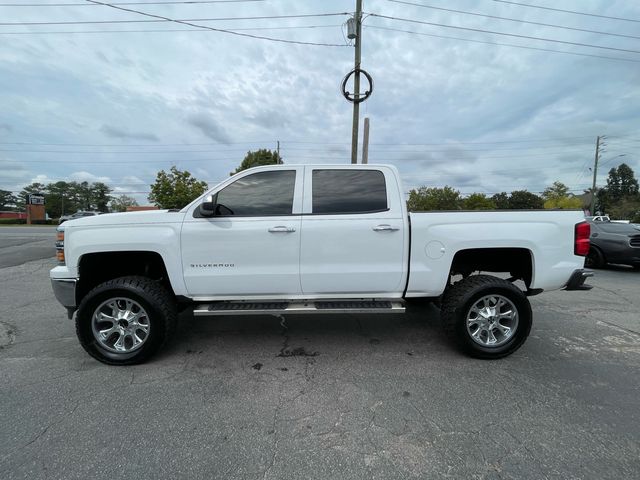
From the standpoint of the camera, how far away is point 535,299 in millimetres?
5969

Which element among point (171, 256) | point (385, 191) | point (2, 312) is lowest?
point (2, 312)

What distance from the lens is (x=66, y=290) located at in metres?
3.38

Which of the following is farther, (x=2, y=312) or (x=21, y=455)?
(x=2, y=312)

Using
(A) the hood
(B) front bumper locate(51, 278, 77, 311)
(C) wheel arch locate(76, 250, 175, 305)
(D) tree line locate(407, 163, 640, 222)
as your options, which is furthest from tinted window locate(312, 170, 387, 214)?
(D) tree line locate(407, 163, 640, 222)

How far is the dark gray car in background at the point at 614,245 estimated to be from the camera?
891 centimetres

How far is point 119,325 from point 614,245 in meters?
11.8

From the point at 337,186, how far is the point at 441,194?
6939 cm

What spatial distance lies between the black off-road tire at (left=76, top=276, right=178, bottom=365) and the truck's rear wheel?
2.93 meters

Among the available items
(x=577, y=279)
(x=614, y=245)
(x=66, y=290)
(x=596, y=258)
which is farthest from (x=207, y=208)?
(x=596, y=258)

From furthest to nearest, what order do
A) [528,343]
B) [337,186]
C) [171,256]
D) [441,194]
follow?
[441,194], [528,343], [337,186], [171,256]

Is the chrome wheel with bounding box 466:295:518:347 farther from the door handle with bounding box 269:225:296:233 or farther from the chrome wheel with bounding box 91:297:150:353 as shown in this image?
the chrome wheel with bounding box 91:297:150:353

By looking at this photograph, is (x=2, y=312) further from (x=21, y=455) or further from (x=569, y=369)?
(x=569, y=369)

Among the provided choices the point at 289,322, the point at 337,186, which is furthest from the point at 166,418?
the point at 337,186

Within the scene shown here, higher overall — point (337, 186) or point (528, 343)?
point (337, 186)
